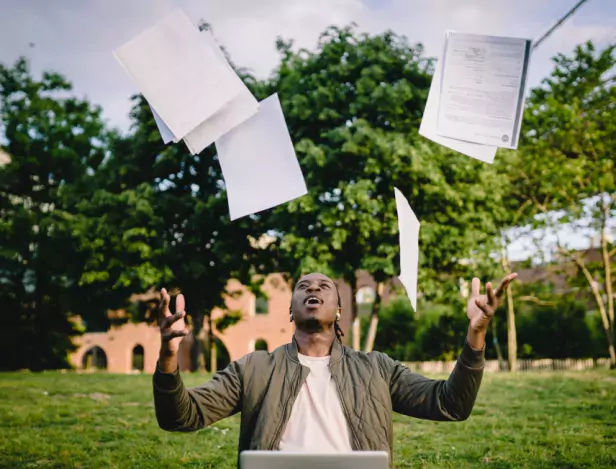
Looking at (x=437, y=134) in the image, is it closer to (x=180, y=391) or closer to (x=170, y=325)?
(x=170, y=325)

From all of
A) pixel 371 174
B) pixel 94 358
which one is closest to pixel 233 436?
pixel 371 174

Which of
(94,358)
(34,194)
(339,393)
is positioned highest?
(34,194)

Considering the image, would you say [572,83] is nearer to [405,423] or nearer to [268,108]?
[405,423]

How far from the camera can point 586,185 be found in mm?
19375

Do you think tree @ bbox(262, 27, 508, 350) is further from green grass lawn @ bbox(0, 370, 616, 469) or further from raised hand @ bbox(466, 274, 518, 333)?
raised hand @ bbox(466, 274, 518, 333)

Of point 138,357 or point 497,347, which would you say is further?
point 138,357

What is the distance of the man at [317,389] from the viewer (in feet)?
8.30

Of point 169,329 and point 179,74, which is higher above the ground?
point 179,74

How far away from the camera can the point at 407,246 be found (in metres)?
3.26

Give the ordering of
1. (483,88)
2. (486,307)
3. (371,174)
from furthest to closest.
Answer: (371,174) → (483,88) → (486,307)

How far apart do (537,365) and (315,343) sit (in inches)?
1003

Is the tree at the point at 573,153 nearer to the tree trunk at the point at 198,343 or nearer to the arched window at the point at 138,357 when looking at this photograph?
the tree trunk at the point at 198,343

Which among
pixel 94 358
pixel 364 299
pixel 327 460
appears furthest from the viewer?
pixel 364 299

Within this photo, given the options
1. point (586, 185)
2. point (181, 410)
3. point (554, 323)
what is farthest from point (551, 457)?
point (554, 323)
